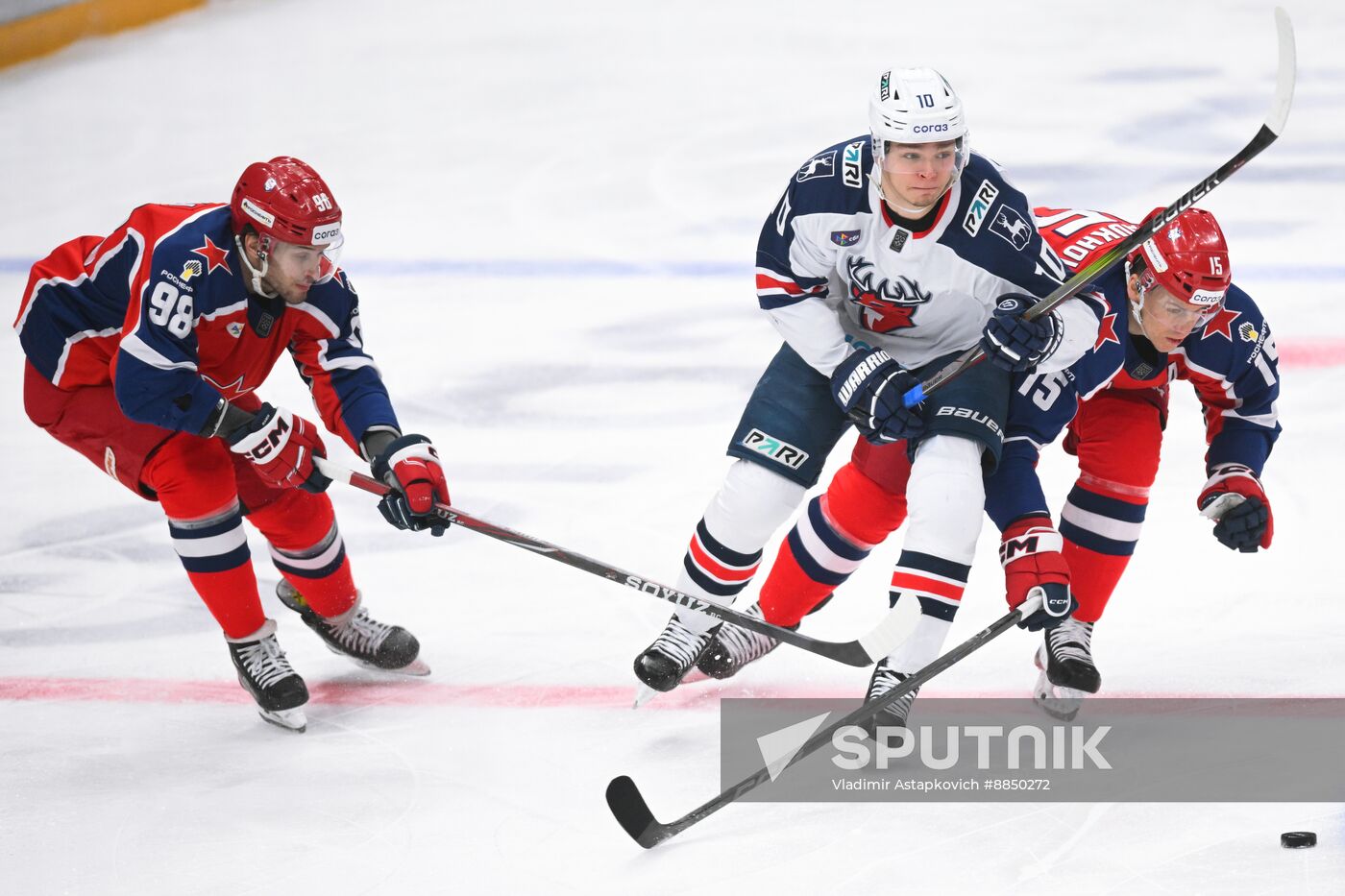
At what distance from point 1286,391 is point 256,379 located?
2.73 meters

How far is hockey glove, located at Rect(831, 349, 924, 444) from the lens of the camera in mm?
2705

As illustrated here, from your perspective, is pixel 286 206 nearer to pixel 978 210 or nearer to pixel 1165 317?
pixel 978 210

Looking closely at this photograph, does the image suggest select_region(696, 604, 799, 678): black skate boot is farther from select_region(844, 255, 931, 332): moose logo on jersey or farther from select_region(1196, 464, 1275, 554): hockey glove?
select_region(1196, 464, 1275, 554): hockey glove

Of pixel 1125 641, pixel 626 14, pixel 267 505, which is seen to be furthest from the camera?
pixel 626 14

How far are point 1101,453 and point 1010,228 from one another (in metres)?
0.50

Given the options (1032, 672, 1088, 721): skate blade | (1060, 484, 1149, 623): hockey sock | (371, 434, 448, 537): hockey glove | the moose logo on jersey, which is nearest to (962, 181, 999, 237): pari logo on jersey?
the moose logo on jersey

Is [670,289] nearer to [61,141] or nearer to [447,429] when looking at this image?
[447,429]

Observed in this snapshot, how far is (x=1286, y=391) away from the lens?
4.36 metres

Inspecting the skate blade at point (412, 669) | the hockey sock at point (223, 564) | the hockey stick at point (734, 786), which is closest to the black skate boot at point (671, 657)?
the hockey stick at point (734, 786)

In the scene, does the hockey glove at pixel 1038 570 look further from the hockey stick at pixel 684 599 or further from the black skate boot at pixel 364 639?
the black skate boot at pixel 364 639

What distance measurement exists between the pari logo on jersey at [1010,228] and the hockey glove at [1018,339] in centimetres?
14

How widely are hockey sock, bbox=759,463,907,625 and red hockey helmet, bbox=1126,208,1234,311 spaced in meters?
0.61

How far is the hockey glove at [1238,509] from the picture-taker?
9.50ft

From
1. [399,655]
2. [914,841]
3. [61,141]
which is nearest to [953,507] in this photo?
[914,841]
